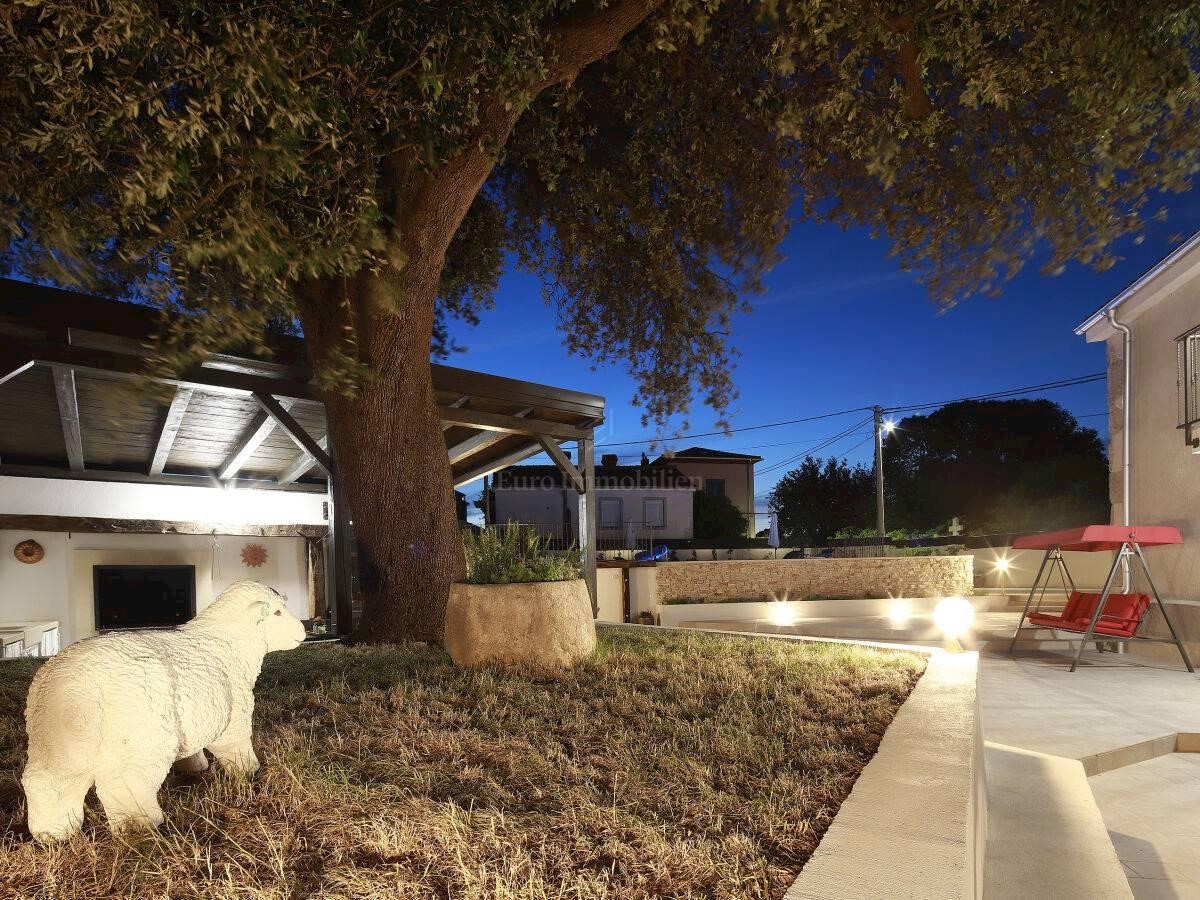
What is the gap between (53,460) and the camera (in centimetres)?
1009

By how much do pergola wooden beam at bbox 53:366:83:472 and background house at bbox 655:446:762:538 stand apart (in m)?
31.1

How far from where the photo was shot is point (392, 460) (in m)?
6.12

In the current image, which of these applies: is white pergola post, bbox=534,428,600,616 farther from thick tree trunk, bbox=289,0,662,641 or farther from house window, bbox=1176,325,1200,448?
house window, bbox=1176,325,1200,448

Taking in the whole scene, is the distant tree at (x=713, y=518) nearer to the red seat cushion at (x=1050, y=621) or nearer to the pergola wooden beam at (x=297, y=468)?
the pergola wooden beam at (x=297, y=468)

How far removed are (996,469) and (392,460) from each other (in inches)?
1436

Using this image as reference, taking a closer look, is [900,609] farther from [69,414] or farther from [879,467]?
[69,414]

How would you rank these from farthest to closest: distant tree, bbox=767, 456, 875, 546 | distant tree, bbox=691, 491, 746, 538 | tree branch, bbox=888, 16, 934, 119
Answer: distant tree, bbox=767, 456, 875, 546
distant tree, bbox=691, 491, 746, 538
tree branch, bbox=888, 16, 934, 119

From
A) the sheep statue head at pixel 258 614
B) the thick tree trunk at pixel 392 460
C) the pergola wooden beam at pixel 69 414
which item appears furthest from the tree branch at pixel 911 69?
the pergola wooden beam at pixel 69 414

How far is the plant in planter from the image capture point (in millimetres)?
4906

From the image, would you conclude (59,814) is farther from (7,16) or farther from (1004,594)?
(1004,594)

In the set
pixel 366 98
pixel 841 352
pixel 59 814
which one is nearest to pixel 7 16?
pixel 366 98

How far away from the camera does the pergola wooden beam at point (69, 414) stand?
746 cm

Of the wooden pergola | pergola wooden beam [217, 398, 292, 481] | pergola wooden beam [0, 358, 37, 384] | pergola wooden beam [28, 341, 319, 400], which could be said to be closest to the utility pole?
the wooden pergola

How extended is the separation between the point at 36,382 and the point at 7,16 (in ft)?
20.0
